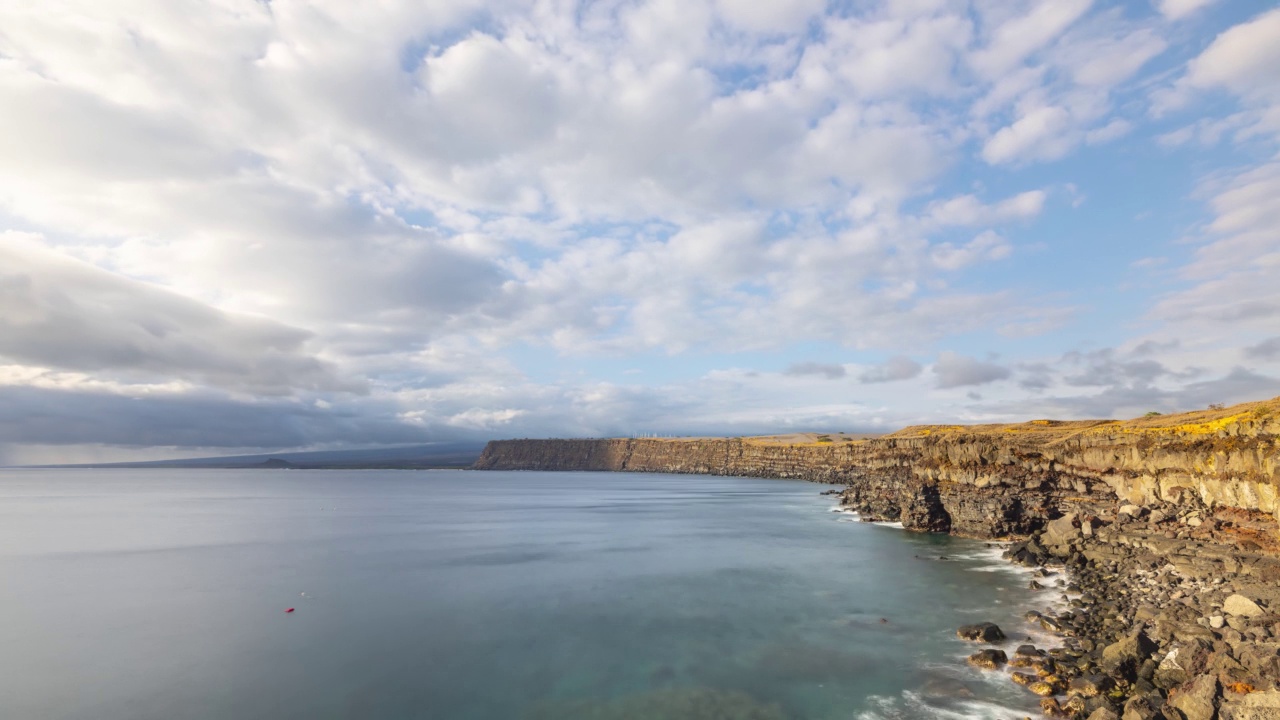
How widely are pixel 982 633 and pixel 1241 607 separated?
7.40m

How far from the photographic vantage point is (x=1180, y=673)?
1537 cm

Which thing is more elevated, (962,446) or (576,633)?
(962,446)

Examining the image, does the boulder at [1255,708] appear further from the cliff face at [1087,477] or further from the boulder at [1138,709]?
the cliff face at [1087,477]

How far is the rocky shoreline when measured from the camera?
45.2ft

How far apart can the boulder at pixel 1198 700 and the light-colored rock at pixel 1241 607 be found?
680 centimetres

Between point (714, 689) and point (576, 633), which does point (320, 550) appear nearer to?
point (576, 633)

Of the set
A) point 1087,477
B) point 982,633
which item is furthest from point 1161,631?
point 1087,477

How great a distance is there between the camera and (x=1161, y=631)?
1830 centimetres

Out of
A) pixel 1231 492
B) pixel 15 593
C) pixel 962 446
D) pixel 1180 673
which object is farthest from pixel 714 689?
pixel 962 446

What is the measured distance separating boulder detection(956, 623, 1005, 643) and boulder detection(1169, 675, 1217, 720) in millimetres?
6498

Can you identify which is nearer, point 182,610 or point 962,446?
point 182,610

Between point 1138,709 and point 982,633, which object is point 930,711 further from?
point 982,633

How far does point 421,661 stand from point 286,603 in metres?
13.4

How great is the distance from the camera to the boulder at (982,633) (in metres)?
20.3
